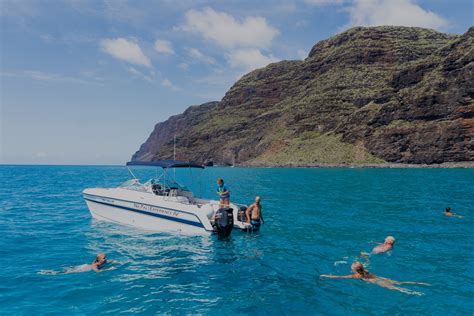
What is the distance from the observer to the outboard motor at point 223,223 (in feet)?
51.9

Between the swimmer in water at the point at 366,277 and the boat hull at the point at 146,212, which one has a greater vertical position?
the boat hull at the point at 146,212

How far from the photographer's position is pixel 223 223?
15805 millimetres

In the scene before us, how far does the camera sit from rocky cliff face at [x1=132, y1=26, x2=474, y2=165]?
10444cm

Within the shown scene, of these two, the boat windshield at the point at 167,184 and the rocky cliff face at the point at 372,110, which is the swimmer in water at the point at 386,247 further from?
the rocky cliff face at the point at 372,110

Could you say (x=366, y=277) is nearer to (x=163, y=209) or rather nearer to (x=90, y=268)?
(x=90, y=268)

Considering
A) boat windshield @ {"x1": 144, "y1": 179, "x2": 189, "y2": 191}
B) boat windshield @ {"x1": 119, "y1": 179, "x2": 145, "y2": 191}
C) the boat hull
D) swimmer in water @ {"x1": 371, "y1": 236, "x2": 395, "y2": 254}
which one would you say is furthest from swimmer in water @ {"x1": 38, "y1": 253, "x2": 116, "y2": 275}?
swimmer in water @ {"x1": 371, "y1": 236, "x2": 395, "y2": 254}

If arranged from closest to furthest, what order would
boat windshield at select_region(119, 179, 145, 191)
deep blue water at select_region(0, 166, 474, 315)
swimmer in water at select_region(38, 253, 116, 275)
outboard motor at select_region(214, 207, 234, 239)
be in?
1. deep blue water at select_region(0, 166, 474, 315)
2. swimmer in water at select_region(38, 253, 116, 275)
3. outboard motor at select_region(214, 207, 234, 239)
4. boat windshield at select_region(119, 179, 145, 191)

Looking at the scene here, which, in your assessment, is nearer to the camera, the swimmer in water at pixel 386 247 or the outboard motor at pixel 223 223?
the swimmer in water at pixel 386 247

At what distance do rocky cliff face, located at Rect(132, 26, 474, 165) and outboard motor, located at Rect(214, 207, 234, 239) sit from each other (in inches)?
4110

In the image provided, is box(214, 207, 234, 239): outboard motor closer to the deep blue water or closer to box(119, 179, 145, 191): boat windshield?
the deep blue water

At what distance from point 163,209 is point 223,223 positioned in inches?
139

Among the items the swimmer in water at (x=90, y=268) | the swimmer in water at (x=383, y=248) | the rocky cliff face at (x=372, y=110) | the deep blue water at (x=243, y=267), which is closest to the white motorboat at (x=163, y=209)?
the deep blue water at (x=243, y=267)

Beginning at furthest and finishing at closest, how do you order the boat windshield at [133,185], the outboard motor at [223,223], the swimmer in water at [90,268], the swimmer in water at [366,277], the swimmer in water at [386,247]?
1. the boat windshield at [133,185]
2. the outboard motor at [223,223]
3. the swimmer in water at [386,247]
4. the swimmer in water at [90,268]
5. the swimmer in water at [366,277]

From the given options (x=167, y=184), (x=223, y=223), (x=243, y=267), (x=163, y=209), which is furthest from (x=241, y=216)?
(x=243, y=267)
